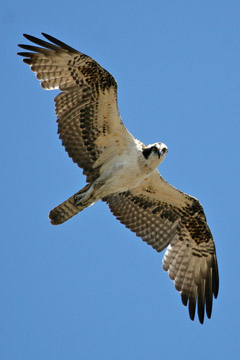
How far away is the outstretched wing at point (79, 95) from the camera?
36.1 feet

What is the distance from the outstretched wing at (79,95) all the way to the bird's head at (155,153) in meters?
0.45

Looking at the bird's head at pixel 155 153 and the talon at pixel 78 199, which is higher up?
the bird's head at pixel 155 153

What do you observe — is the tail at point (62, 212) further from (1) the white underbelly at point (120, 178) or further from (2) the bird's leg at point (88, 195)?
(1) the white underbelly at point (120, 178)

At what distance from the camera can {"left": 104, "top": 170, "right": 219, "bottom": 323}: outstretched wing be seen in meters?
12.2

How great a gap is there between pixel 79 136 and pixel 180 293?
3.22 meters

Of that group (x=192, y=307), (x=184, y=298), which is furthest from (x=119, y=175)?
(x=192, y=307)

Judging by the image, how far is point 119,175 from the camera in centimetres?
1144

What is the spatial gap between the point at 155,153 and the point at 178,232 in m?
2.09

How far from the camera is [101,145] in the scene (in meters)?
11.6

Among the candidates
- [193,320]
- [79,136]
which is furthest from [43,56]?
[193,320]

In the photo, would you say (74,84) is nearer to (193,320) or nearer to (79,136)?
(79,136)

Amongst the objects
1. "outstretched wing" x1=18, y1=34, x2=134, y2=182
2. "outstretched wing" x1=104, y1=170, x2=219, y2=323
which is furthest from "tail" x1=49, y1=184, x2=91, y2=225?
"outstretched wing" x1=104, y1=170, x2=219, y2=323

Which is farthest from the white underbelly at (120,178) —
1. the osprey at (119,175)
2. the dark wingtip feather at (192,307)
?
the dark wingtip feather at (192,307)

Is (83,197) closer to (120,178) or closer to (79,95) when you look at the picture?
(120,178)
